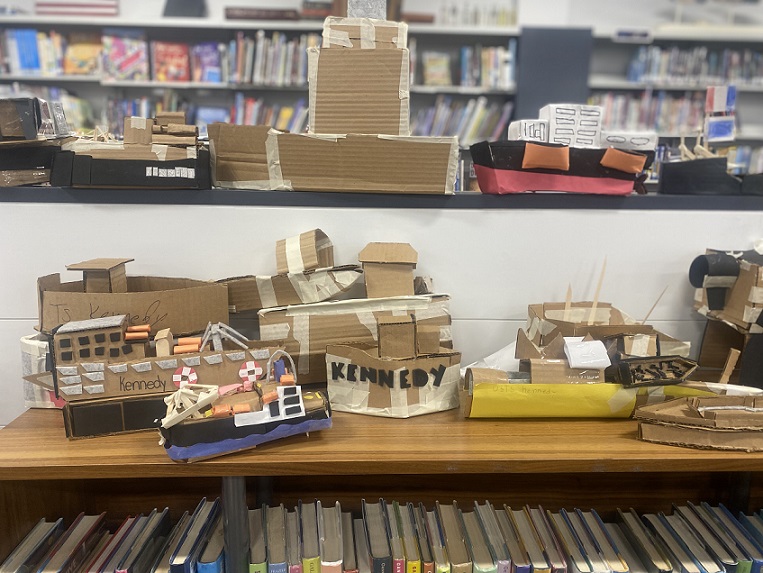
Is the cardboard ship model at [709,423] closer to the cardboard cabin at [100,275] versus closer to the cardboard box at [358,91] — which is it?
the cardboard box at [358,91]

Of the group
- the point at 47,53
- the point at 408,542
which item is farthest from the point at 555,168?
the point at 47,53

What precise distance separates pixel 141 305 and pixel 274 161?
1.36 ft

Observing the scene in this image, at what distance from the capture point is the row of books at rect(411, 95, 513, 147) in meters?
3.46

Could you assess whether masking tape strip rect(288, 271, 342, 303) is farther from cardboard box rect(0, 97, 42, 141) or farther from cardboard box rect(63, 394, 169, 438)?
cardboard box rect(0, 97, 42, 141)

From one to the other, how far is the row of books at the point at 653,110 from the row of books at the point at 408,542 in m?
2.91

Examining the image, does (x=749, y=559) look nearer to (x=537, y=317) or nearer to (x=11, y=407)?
(x=537, y=317)

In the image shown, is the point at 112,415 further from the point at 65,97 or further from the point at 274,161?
the point at 65,97

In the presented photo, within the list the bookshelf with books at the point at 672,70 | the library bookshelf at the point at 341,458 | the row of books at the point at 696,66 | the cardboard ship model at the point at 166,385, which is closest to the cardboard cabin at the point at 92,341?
the cardboard ship model at the point at 166,385

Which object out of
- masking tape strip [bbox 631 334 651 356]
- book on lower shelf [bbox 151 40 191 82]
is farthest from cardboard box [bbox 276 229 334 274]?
book on lower shelf [bbox 151 40 191 82]

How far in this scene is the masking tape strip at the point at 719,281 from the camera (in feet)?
3.91

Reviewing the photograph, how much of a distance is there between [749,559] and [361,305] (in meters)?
0.92

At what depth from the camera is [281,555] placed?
3.44 ft

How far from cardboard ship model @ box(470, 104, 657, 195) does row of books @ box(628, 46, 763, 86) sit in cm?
264

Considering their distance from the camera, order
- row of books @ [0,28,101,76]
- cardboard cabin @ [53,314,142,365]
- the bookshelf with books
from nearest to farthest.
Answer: cardboard cabin @ [53,314,142,365] → row of books @ [0,28,101,76] → the bookshelf with books
